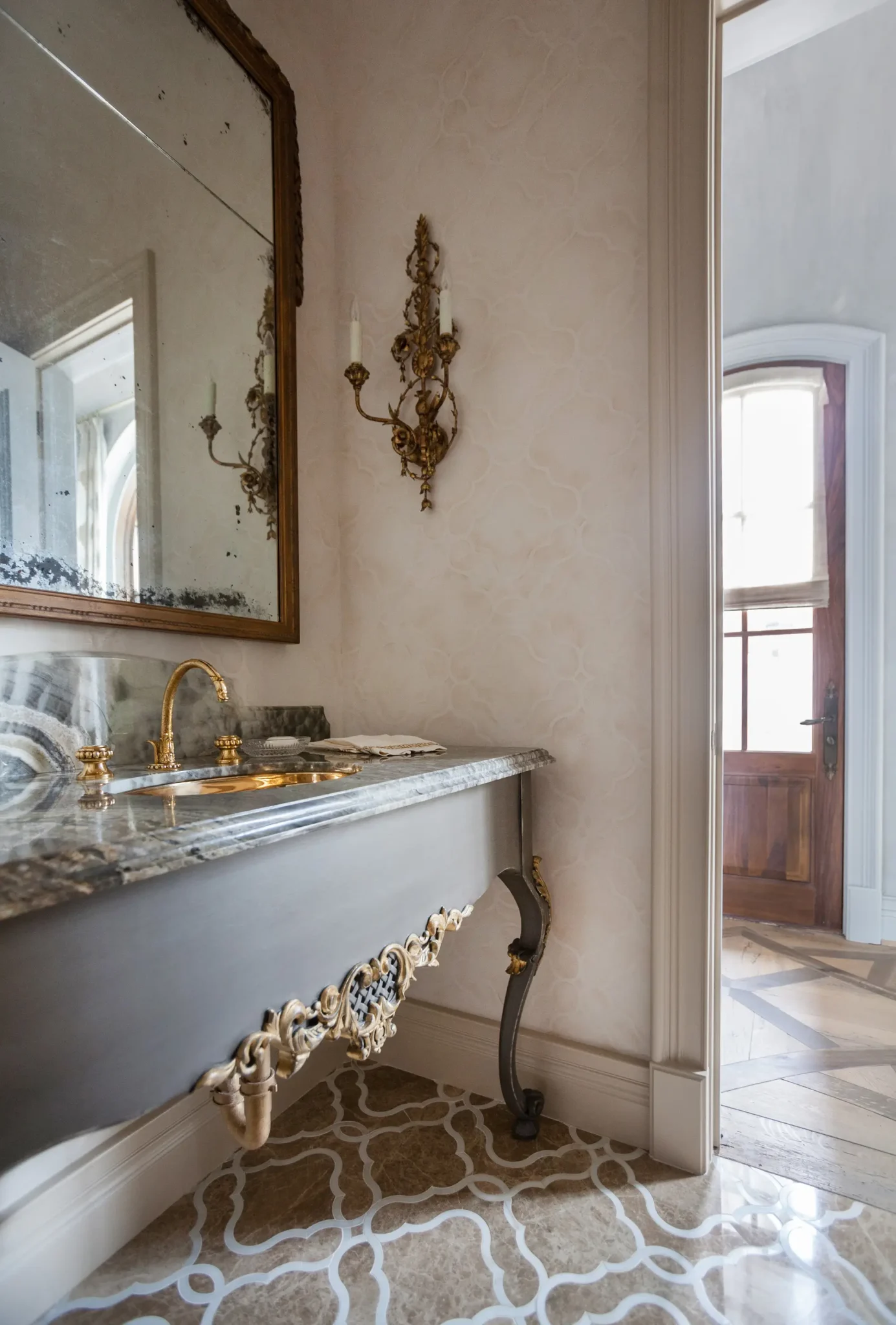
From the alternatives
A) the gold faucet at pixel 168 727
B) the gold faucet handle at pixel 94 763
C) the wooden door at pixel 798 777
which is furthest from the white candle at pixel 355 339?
the wooden door at pixel 798 777

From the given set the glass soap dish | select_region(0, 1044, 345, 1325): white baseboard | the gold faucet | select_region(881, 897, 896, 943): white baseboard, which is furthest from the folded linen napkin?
select_region(881, 897, 896, 943): white baseboard

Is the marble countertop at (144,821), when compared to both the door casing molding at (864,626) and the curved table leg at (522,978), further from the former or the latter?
the door casing molding at (864,626)

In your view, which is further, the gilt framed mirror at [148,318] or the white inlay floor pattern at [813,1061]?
the white inlay floor pattern at [813,1061]

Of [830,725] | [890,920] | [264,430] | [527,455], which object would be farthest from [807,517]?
[264,430]

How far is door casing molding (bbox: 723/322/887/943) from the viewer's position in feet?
8.95

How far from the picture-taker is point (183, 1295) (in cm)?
105

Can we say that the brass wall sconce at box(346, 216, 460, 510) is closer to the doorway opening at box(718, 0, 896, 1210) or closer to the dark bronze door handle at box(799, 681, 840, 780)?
the doorway opening at box(718, 0, 896, 1210)

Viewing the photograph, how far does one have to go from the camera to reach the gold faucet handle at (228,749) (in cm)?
121

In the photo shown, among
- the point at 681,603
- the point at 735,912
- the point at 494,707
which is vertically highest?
the point at 681,603

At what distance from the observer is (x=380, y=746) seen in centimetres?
126

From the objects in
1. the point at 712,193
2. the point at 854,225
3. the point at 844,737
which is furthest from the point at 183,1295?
the point at 854,225

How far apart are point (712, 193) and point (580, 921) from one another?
150cm

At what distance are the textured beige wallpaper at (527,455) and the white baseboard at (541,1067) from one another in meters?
0.04

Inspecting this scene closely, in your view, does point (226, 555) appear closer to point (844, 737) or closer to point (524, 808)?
point (524, 808)
